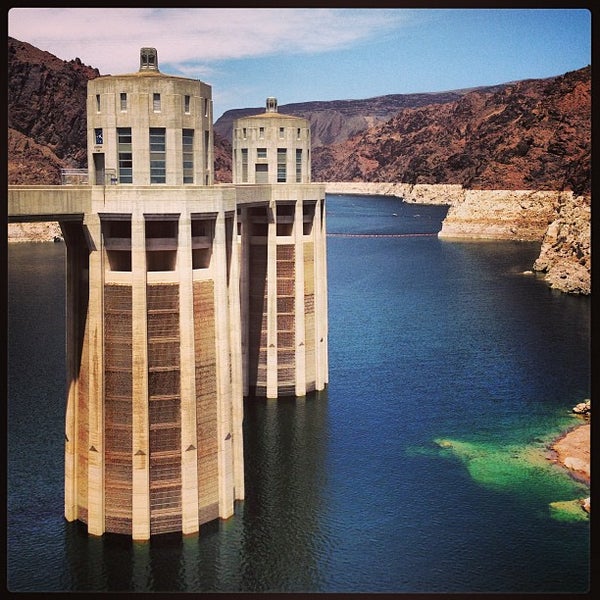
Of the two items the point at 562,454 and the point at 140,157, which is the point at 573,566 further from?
the point at 140,157

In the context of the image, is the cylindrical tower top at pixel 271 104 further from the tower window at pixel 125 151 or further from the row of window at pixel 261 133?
the tower window at pixel 125 151

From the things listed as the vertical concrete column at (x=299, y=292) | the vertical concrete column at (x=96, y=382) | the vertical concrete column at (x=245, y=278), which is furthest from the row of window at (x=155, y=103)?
the vertical concrete column at (x=299, y=292)

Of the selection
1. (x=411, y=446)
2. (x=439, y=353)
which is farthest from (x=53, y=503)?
(x=439, y=353)

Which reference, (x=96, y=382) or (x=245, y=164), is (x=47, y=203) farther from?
(x=245, y=164)

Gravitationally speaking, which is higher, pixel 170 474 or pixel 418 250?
pixel 418 250

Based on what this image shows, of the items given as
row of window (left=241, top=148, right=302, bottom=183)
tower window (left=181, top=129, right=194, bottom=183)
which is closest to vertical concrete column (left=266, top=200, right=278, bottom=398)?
row of window (left=241, top=148, right=302, bottom=183)
